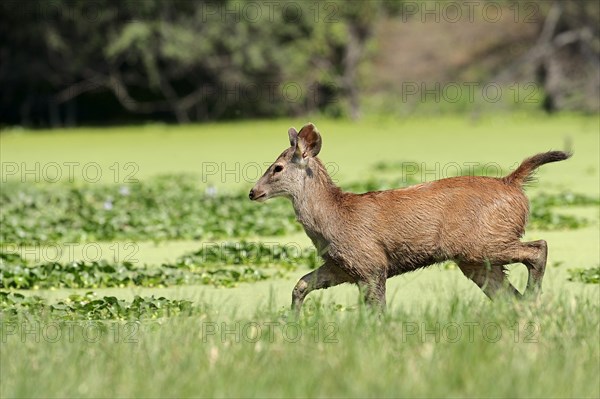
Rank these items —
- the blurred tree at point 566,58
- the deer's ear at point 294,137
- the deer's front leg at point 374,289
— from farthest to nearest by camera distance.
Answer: the blurred tree at point 566,58
the deer's ear at point 294,137
the deer's front leg at point 374,289

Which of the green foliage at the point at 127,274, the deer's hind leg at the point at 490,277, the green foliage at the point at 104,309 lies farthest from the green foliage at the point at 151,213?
the deer's hind leg at the point at 490,277

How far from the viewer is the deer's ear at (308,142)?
6.25 meters

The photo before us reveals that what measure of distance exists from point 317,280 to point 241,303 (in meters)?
0.83

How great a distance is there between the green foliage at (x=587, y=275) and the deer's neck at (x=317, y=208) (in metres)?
1.86

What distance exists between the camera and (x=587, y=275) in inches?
295

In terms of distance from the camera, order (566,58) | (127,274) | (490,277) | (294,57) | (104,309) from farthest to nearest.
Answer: (294,57), (566,58), (127,274), (104,309), (490,277)

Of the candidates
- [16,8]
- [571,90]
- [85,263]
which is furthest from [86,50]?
[85,263]

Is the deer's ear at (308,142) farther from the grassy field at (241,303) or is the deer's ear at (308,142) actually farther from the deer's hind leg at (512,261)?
the deer's hind leg at (512,261)

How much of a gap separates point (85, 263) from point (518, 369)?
4485 millimetres

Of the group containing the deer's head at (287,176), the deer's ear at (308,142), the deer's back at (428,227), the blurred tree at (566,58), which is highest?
the blurred tree at (566,58)

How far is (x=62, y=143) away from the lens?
63.3 ft

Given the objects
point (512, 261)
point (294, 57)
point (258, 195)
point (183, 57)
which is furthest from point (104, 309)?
point (294, 57)

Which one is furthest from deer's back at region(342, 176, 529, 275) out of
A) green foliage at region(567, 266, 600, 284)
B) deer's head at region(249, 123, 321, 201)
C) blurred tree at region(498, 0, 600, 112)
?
blurred tree at region(498, 0, 600, 112)

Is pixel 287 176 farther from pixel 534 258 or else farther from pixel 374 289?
pixel 534 258
